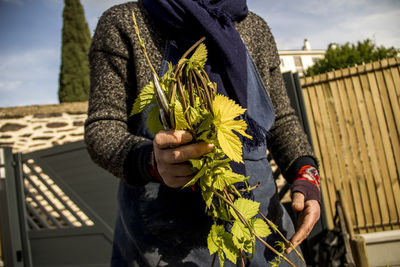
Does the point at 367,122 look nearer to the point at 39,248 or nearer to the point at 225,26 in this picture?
the point at 225,26

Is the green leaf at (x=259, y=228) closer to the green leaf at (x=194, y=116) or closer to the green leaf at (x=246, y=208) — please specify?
the green leaf at (x=246, y=208)

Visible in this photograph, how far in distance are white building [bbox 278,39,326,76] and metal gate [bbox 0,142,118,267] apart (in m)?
39.0

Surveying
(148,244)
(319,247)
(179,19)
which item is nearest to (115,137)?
(148,244)

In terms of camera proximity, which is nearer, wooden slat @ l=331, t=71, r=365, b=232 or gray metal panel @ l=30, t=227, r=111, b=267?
gray metal panel @ l=30, t=227, r=111, b=267

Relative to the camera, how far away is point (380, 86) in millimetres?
3943

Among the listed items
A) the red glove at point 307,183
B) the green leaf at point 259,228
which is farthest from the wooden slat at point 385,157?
the green leaf at point 259,228

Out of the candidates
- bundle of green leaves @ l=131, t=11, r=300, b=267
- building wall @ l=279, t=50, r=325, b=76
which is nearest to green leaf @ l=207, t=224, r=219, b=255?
bundle of green leaves @ l=131, t=11, r=300, b=267

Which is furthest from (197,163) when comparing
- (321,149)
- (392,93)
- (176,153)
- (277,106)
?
(392,93)

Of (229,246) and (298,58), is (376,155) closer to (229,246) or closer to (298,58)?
(229,246)

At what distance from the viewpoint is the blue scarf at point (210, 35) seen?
100 cm

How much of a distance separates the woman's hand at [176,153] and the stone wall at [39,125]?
6.13 m

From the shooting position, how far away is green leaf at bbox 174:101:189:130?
0.59 m

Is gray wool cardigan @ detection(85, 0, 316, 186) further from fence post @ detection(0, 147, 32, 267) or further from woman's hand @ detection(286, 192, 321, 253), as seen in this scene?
fence post @ detection(0, 147, 32, 267)

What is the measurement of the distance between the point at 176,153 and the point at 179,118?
0.25 feet
